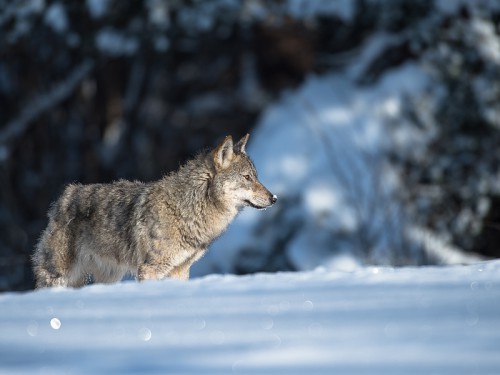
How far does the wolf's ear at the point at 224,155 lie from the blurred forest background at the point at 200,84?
16.8 ft

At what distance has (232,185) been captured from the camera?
752 centimetres

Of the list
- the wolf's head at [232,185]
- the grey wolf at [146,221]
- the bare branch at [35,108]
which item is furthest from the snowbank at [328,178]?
the grey wolf at [146,221]

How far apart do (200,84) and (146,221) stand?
9098 mm

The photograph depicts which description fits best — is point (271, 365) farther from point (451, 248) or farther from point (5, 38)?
point (5, 38)

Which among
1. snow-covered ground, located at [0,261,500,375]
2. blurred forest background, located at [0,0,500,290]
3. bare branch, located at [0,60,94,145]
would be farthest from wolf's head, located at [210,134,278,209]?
bare branch, located at [0,60,94,145]

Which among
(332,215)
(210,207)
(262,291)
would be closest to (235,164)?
(210,207)

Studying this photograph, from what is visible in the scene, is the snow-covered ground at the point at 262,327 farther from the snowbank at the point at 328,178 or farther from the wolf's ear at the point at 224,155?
the snowbank at the point at 328,178

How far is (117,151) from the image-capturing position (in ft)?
55.1

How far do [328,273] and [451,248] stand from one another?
25.3ft

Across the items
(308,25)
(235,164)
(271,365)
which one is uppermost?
(271,365)

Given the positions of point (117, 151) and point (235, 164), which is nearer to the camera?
point (235, 164)

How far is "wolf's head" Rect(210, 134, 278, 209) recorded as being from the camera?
7.50 meters

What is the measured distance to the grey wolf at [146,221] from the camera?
715 cm

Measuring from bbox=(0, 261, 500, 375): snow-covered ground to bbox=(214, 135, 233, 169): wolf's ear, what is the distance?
8.67 feet
